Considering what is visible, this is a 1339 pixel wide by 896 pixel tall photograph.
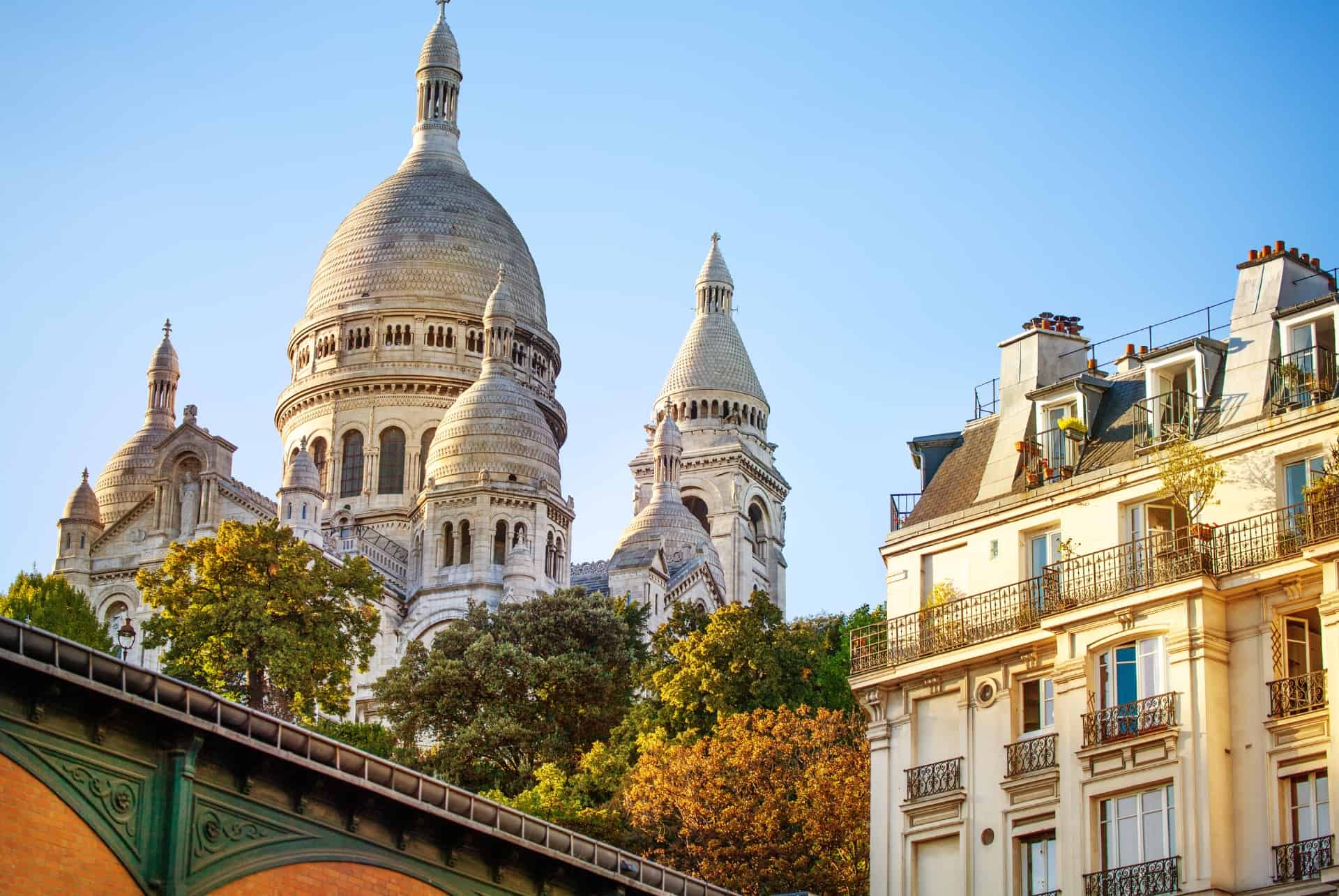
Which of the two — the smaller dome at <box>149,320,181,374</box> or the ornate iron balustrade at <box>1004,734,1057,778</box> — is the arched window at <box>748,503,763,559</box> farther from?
the ornate iron balustrade at <box>1004,734,1057,778</box>

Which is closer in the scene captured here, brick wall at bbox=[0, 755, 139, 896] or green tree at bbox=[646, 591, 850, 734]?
brick wall at bbox=[0, 755, 139, 896]

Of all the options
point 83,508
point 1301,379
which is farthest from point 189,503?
point 1301,379

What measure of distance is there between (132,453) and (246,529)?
40.9 m

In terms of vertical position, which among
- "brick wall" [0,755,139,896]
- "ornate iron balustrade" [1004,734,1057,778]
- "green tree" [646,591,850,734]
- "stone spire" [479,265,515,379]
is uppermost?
"stone spire" [479,265,515,379]

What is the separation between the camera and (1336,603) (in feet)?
113

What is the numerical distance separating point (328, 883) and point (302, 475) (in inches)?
2329

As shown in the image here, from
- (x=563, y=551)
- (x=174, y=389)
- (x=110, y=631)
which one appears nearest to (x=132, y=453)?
(x=174, y=389)

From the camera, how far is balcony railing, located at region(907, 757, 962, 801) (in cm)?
3903

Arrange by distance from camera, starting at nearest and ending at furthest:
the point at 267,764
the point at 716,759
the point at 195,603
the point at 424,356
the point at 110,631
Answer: the point at 267,764 < the point at 716,759 < the point at 195,603 < the point at 110,631 < the point at 424,356

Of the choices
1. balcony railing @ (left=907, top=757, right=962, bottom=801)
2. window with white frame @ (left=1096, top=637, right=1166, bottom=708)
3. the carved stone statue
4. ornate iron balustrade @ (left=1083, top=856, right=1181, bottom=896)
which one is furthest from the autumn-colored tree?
the carved stone statue

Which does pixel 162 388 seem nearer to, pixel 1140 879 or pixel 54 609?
pixel 54 609

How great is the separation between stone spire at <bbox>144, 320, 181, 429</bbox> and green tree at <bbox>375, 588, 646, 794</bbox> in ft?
110

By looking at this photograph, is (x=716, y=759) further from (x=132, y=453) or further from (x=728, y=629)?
(x=132, y=453)

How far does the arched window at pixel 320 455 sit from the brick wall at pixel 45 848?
263 feet
